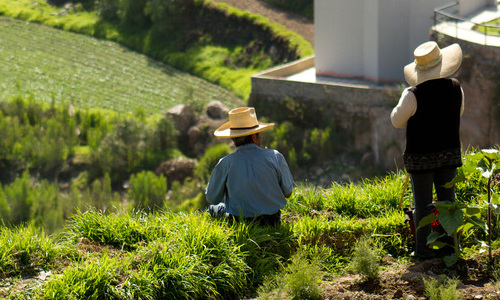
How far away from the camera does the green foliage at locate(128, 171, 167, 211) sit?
77.4 feet

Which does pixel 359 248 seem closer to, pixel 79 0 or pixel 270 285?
pixel 270 285

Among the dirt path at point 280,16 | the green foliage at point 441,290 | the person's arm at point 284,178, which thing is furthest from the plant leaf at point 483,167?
the dirt path at point 280,16

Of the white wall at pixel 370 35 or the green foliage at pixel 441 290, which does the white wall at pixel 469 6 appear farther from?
the green foliage at pixel 441 290

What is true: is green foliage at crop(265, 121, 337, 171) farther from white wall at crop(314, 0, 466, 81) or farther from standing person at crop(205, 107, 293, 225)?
standing person at crop(205, 107, 293, 225)

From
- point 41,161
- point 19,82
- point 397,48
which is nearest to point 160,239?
point 397,48

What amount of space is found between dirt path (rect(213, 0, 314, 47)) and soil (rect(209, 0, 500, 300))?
2552cm

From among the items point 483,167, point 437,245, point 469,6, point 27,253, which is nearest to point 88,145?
point 469,6

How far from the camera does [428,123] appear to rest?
16.7 feet

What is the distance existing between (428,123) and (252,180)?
1266mm

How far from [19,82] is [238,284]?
97.1 ft

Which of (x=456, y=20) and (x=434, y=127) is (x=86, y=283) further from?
(x=456, y=20)

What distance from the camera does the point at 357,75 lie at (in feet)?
79.8

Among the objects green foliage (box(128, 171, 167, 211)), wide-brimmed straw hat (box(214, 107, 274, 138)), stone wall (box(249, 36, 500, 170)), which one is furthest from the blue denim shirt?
green foliage (box(128, 171, 167, 211))

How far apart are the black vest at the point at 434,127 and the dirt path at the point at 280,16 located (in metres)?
25.2
